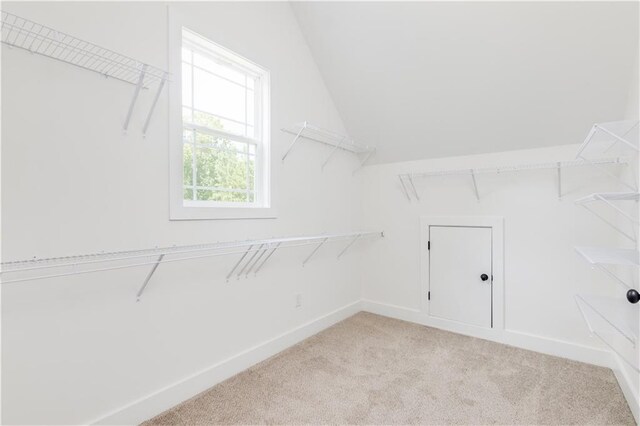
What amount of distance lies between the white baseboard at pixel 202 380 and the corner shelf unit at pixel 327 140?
1469mm

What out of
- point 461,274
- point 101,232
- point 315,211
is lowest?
point 461,274

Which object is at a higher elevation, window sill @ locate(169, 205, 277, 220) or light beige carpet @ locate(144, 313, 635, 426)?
window sill @ locate(169, 205, 277, 220)

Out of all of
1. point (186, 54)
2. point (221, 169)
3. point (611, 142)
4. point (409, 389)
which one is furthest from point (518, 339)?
point (186, 54)

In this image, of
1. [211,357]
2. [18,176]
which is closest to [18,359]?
[18,176]

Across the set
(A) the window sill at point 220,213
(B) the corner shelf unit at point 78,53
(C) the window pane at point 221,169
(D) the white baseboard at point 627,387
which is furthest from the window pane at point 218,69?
(D) the white baseboard at point 627,387

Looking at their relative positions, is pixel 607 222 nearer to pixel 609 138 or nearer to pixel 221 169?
pixel 609 138

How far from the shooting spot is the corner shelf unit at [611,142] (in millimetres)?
1582

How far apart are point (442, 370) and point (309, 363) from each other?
95 centimetres

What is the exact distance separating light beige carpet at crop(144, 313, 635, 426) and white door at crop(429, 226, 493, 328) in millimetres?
321

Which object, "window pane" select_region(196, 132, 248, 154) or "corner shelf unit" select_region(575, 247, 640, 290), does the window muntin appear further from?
"corner shelf unit" select_region(575, 247, 640, 290)

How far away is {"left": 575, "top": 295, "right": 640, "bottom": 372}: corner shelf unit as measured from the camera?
1.55 metres

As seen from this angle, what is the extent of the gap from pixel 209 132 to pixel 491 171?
7.70ft

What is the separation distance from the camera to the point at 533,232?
2643mm

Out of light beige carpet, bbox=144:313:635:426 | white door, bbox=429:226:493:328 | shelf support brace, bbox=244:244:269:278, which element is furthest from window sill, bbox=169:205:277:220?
white door, bbox=429:226:493:328
